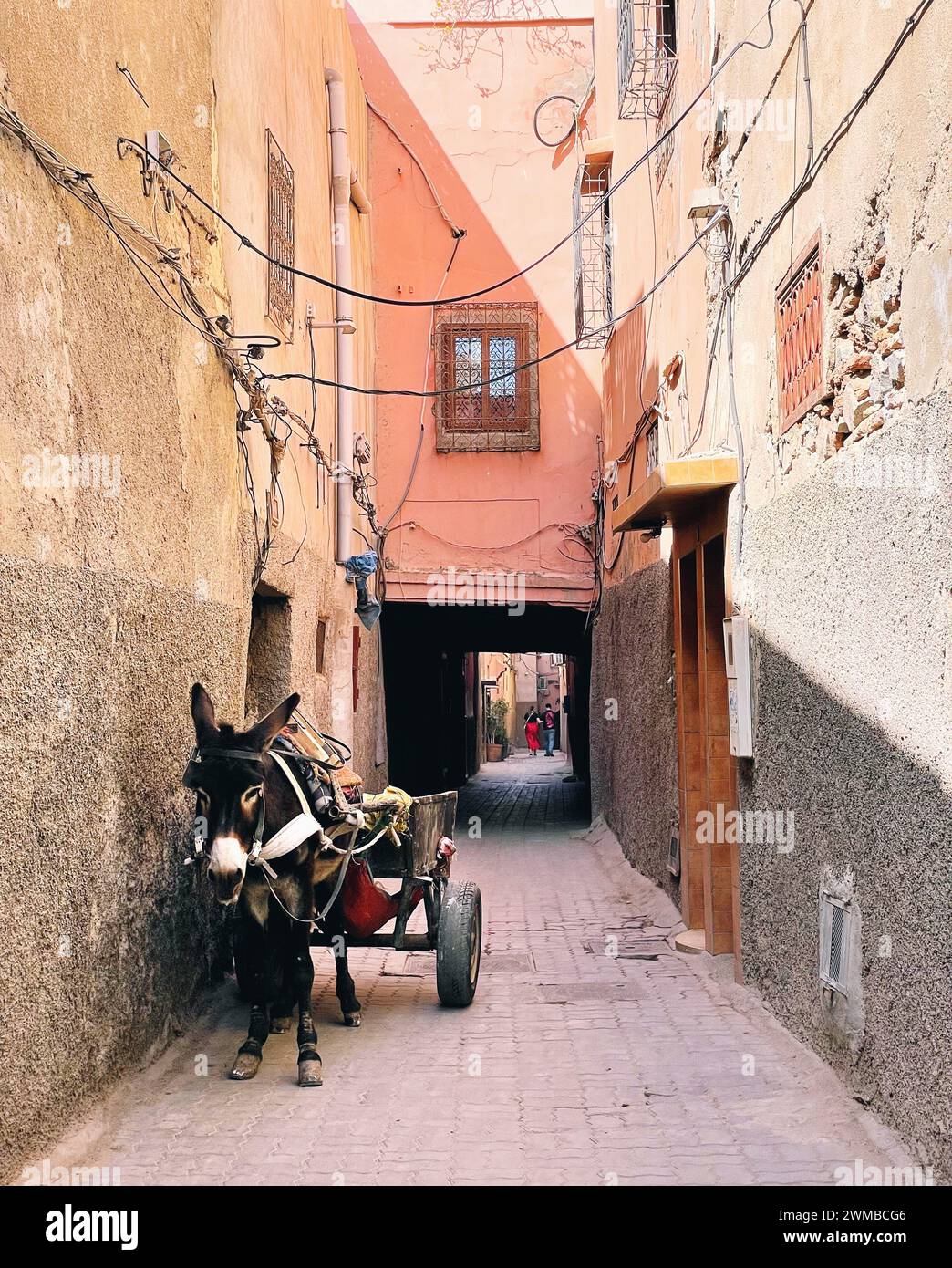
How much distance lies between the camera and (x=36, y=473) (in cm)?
477

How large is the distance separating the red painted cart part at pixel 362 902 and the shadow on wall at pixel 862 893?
7.01 ft

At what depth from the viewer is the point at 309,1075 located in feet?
19.2

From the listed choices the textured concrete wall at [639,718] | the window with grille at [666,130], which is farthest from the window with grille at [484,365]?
the window with grille at [666,130]

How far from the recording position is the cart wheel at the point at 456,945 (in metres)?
7.21

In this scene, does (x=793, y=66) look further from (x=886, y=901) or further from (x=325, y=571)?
(x=325, y=571)

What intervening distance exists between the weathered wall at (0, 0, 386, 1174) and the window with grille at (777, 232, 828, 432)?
321 centimetres

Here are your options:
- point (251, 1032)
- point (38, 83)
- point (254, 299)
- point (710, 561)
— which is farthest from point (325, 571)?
point (38, 83)

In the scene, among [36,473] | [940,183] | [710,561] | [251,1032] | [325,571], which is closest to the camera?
[940,183]

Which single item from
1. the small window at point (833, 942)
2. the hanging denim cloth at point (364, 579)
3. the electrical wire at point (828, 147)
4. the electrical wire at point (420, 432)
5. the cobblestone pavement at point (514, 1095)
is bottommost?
the cobblestone pavement at point (514, 1095)

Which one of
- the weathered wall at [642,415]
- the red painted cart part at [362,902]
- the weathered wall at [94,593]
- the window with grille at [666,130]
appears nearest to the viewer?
the weathered wall at [94,593]

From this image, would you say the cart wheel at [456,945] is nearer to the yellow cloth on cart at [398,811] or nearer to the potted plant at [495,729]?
the yellow cloth on cart at [398,811]

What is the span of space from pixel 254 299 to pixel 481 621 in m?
12.4

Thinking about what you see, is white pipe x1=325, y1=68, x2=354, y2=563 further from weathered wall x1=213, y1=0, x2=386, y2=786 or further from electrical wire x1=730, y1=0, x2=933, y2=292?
electrical wire x1=730, y1=0, x2=933, y2=292

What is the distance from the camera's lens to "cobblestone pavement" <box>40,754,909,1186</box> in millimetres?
4762
